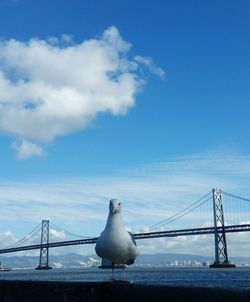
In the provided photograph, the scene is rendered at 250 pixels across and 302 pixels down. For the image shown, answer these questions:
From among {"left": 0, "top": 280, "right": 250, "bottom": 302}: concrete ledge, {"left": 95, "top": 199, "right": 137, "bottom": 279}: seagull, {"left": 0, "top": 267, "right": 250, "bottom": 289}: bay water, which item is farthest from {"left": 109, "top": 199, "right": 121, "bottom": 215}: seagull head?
{"left": 0, "top": 280, "right": 250, "bottom": 302}: concrete ledge

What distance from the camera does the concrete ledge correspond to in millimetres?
3871

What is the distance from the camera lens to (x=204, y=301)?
12.8 feet

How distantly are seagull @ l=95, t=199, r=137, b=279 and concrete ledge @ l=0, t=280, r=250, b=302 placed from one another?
2.46 ft

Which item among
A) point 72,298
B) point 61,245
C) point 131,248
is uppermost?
point 61,245

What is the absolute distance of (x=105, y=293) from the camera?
15.4 feet

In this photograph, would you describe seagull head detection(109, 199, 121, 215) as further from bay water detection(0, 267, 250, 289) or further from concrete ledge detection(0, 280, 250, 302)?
concrete ledge detection(0, 280, 250, 302)

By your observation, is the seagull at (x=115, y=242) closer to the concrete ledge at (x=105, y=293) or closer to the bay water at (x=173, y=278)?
the bay water at (x=173, y=278)

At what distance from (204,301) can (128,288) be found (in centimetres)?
81

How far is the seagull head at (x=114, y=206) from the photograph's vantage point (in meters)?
5.91

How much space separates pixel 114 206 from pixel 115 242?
0.50 m

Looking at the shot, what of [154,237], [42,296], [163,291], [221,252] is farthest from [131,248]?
[221,252]

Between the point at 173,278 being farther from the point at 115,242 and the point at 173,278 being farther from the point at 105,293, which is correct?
the point at 105,293

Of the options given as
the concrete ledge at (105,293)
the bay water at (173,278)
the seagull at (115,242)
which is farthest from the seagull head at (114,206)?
the concrete ledge at (105,293)

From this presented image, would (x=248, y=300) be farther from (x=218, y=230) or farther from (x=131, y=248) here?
(x=218, y=230)
